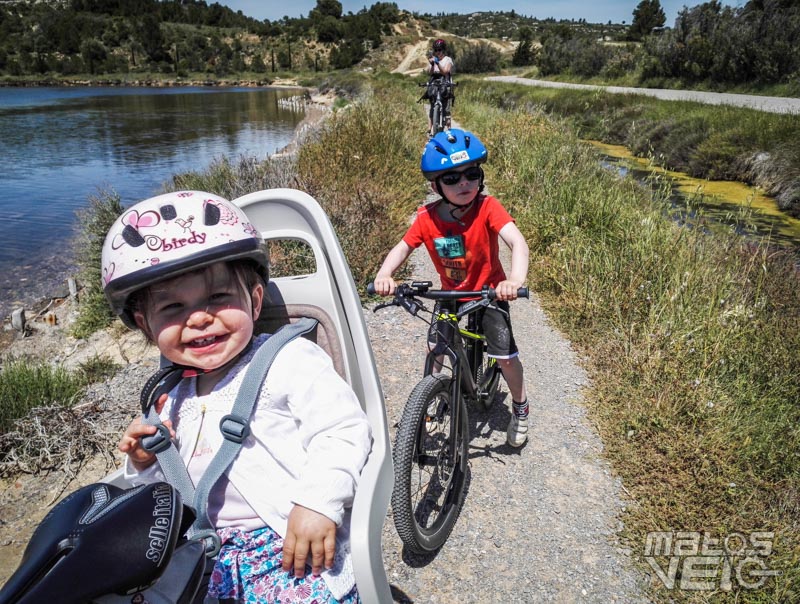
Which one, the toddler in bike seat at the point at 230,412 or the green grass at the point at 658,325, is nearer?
the toddler in bike seat at the point at 230,412

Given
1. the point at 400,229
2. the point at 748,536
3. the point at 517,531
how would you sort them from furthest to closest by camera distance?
the point at 400,229, the point at 517,531, the point at 748,536

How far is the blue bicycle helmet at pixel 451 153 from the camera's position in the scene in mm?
2473

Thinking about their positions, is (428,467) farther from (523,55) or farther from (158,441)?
(523,55)

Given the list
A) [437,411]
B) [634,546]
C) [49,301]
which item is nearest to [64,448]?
[437,411]

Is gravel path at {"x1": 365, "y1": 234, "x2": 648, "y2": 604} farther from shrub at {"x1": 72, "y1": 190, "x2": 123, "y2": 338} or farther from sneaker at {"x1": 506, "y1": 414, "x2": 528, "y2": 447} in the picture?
shrub at {"x1": 72, "y1": 190, "x2": 123, "y2": 338}

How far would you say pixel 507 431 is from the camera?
10.7 feet

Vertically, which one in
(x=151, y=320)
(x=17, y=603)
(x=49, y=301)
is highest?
(x=151, y=320)

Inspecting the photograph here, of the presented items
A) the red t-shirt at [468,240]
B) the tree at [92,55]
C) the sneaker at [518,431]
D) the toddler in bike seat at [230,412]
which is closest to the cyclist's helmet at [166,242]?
the toddler in bike seat at [230,412]

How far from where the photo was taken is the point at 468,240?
2.69 meters

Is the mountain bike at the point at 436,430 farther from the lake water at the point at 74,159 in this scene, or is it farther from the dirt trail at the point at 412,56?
the dirt trail at the point at 412,56

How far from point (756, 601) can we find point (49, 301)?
864 cm

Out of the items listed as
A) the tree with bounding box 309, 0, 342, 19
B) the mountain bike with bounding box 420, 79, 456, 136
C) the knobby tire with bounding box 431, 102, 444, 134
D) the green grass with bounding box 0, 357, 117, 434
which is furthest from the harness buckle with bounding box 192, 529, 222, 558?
the tree with bounding box 309, 0, 342, 19

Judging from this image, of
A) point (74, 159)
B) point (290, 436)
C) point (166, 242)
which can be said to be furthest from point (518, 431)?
point (74, 159)

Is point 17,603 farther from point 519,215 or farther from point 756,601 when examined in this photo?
point 519,215
